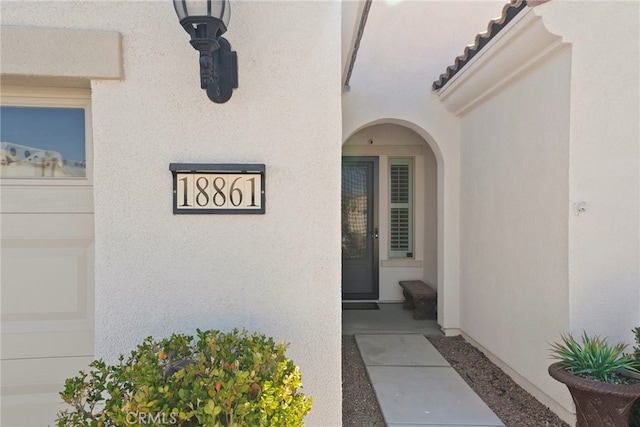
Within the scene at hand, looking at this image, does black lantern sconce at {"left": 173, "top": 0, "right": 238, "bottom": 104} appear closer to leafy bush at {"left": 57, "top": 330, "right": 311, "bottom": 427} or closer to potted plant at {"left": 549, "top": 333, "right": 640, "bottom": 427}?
leafy bush at {"left": 57, "top": 330, "right": 311, "bottom": 427}

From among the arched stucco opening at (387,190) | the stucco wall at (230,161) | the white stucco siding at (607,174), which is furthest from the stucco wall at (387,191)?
the stucco wall at (230,161)

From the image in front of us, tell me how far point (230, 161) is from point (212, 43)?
0.70 metres

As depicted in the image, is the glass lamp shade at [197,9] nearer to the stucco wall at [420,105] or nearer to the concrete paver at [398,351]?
the stucco wall at [420,105]

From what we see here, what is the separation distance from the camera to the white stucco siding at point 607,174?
319cm

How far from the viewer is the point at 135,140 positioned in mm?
2352

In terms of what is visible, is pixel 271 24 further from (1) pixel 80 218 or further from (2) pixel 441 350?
(2) pixel 441 350

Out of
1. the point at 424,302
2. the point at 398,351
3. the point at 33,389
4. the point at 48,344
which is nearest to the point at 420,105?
the point at 424,302

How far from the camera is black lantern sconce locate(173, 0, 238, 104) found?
1.94 m

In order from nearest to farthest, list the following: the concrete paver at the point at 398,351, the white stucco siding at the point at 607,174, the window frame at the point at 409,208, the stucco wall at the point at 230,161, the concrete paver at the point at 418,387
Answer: the stucco wall at the point at 230,161
the white stucco siding at the point at 607,174
the concrete paver at the point at 418,387
the concrete paver at the point at 398,351
the window frame at the point at 409,208

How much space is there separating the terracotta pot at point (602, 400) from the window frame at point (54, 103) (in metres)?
3.74

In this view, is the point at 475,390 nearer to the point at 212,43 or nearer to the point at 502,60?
the point at 502,60

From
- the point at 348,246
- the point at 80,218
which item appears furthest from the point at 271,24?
the point at 348,246

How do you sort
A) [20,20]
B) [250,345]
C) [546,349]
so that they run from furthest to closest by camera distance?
[546,349], [20,20], [250,345]

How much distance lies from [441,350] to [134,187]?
4.38 metres
